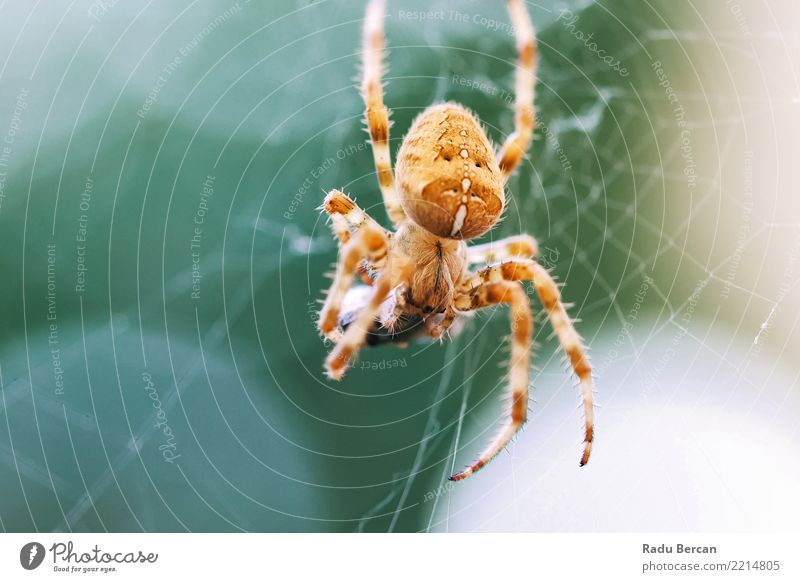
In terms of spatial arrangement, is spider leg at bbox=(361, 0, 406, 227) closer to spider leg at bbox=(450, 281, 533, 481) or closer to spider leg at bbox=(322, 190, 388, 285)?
spider leg at bbox=(322, 190, 388, 285)

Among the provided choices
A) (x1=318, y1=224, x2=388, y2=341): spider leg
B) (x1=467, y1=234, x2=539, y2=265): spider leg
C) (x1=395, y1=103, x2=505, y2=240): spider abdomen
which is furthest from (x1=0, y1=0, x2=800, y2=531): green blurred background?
(x1=318, y1=224, x2=388, y2=341): spider leg

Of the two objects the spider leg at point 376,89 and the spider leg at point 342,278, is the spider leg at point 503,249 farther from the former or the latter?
the spider leg at point 342,278

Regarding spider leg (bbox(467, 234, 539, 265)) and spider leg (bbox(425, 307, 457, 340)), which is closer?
spider leg (bbox(425, 307, 457, 340))

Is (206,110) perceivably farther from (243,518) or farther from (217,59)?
(243,518)

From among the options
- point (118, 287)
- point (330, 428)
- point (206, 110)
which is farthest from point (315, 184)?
point (330, 428)

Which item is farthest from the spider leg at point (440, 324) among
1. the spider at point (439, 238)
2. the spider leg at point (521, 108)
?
the spider leg at point (521, 108)

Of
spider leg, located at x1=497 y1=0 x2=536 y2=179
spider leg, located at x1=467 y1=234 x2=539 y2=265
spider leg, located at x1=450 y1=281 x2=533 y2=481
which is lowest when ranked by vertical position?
spider leg, located at x1=450 y1=281 x2=533 y2=481

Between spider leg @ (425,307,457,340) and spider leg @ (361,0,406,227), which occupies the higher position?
spider leg @ (361,0,406,227)
